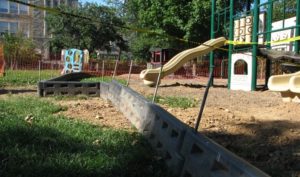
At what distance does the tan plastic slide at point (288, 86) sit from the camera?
9.30 m

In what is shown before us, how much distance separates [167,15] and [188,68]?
14.3 feet

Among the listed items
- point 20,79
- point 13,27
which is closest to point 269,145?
point 20,79

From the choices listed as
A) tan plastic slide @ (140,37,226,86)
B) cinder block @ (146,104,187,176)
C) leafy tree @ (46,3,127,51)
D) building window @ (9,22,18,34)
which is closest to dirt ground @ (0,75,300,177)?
cinder block @ (146,104,187,176)

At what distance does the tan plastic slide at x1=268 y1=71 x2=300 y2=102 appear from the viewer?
9297mm

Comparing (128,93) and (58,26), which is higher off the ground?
(58,26)

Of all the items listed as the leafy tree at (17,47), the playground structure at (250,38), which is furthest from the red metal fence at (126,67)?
the playground structure at (250,38)

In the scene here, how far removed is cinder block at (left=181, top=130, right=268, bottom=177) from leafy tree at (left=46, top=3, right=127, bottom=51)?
47.7m

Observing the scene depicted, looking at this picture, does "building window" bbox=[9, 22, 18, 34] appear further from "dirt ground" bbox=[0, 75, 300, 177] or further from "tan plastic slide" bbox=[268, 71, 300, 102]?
"tan plastic slide" bbox=[268, 71, 300, 102]

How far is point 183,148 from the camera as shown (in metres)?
4.39

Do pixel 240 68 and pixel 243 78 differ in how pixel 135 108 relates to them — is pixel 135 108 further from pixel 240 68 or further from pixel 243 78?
pixel 240 68

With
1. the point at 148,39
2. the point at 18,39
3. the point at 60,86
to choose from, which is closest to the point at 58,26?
the point at 18,39

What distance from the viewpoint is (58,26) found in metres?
54.0

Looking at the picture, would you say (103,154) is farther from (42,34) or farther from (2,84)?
→ (42,34)

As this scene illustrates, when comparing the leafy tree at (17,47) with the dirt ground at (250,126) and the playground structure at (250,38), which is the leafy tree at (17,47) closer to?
the playground structure at (250,38)
